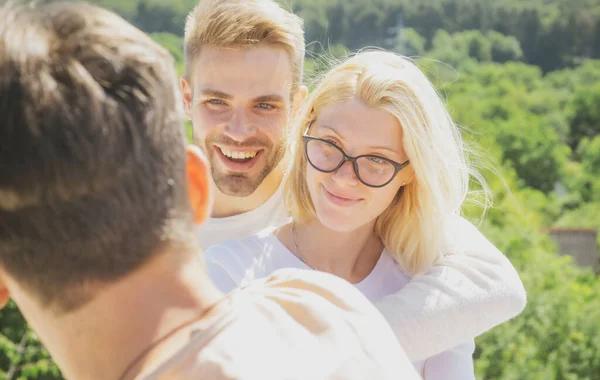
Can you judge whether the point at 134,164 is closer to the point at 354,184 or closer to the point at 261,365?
the point at 261,365

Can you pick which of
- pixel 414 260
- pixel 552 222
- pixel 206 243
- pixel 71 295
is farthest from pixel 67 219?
pixel 552 222

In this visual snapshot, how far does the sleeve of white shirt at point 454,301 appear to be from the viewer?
213 cm

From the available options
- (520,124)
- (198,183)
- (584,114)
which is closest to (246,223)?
(198,183)

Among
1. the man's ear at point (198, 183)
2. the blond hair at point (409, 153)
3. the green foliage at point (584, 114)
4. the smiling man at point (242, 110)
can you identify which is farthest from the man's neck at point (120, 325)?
the green foliage at point (584, 114)

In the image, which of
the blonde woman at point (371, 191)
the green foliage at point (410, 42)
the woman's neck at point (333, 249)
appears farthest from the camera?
the green foliage at point (410, 42)

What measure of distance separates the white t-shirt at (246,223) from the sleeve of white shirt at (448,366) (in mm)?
925

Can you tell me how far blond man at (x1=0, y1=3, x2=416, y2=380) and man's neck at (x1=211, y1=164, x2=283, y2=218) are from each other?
1.90 m

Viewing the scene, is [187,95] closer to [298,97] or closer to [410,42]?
[298,97]

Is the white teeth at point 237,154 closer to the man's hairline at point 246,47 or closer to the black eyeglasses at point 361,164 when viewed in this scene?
the man's hairline at point 246,47

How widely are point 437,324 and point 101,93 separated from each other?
1.29 metres

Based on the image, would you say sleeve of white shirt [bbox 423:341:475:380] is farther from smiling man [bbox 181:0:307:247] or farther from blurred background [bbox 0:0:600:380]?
smiling man [bbox 181:0:307:247]

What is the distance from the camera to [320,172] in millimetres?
Result: 2391

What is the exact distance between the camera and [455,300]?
7.23 ft

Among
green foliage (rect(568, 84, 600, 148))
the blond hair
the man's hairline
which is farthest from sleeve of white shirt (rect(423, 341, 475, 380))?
green foliage (rect(568, 84, 600, 148))
